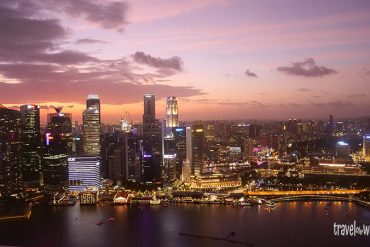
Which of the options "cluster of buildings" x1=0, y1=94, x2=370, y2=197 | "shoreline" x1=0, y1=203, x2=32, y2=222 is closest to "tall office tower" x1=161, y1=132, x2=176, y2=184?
"cluster of buildings" x1=0, y1=94, x2=370, y2=197

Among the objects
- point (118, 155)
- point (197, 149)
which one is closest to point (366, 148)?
point (197, 149)

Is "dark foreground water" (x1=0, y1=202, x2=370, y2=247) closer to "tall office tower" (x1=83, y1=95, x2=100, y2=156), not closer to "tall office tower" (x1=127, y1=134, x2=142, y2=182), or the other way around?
"tall office tower" (x1=127, y1=134, x2=142, y2=182)

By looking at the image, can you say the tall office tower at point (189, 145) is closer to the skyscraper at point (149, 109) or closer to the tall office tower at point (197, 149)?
the tall office tower at point (197, 149)

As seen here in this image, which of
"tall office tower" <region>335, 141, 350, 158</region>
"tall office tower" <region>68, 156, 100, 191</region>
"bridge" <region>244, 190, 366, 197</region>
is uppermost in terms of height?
"tall office tower" <region>335, 141, 350, 158</region>

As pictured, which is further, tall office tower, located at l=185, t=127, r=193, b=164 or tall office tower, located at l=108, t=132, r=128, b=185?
tall office tower, located at l=185, t=127, r=193, b=164

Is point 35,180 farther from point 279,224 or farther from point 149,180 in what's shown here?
point 279,224

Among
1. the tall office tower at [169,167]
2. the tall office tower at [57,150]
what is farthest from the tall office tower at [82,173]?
the tall office tower at [169,167]

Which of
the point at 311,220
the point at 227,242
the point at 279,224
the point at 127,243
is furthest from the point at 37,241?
the point at 311,220
